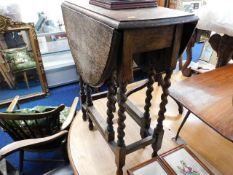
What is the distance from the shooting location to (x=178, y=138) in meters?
1.35

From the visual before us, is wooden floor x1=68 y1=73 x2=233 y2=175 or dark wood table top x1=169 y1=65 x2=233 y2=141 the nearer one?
dark wood table top x1=169 y1=65 x2=233 y2=141

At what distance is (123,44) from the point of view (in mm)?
706

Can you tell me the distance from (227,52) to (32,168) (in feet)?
6.37

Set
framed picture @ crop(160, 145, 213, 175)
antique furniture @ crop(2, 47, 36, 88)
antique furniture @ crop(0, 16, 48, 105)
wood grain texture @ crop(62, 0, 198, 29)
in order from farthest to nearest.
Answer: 1. antique furniture @ crop(2, 47, 36, 88)
2. antique furniture @ crop(0, 16, 48, 105)
3. framed picture @ crop(160, 145, 213, 175)
4. wood grain texture @ crop(62, 0, 198, 29)

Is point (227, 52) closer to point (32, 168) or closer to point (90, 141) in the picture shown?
point (90, 141)

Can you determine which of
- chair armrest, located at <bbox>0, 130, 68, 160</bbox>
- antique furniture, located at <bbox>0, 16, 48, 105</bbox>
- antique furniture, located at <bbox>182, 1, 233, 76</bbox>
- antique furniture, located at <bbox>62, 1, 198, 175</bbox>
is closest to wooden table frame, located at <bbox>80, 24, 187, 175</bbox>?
antique furniture, located at <bbox>62, 1, 198, 175</bbox>

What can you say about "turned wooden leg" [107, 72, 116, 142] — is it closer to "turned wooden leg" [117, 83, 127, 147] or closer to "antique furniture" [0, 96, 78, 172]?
"turned wooden leg" [117, 83, 127, 147]

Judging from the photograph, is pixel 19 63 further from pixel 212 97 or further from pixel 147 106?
pixel 212 97

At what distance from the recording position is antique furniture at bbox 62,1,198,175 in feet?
2.30

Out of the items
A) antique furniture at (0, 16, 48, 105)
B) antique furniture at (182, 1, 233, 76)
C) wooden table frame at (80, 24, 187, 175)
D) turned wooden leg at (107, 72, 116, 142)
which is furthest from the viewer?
antique furniture at (0, 16, 48, 105)

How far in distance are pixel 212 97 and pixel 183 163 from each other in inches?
18.6

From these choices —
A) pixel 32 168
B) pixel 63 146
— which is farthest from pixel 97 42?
pixel 32 168

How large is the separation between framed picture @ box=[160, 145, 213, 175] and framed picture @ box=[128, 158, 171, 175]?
0.03 m

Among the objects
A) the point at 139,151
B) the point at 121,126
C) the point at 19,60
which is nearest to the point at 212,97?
the point at 139,151
